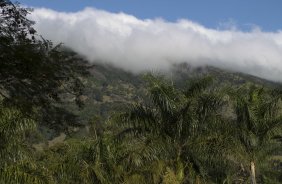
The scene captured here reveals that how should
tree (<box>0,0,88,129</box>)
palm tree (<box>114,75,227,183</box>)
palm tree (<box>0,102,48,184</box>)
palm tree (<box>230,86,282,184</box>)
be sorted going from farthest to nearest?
palm tree (<box>230,86,282,184</box>) < palm tree (<box>114,75,227,183</box>) < palm tree (<box>0,102,48,184</box>) < tree (<box>0,0,88,129</box>)

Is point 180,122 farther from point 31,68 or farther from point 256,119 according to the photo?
point 31,68

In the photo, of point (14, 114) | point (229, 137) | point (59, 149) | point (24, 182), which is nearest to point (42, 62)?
point (24, 182)

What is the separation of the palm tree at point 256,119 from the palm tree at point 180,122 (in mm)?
5376

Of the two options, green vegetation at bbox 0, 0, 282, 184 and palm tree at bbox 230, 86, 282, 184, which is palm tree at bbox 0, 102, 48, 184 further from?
palm tree at bbox 230, 86, 282, 184

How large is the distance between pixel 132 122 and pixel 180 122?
2102mm

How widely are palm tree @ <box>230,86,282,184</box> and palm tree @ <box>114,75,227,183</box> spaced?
538 cm

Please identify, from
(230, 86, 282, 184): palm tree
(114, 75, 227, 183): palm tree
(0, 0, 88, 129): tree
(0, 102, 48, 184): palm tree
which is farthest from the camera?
(230, 86, 282, 184): palm tree

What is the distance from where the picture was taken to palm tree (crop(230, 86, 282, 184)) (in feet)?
90.7

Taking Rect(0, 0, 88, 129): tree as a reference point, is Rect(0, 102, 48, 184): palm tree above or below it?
below

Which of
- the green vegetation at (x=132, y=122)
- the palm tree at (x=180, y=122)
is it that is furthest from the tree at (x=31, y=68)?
the palm tree at (x=180, y=122)

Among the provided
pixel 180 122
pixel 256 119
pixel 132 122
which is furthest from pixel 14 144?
pixel 256 119

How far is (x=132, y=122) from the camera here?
73.2ft

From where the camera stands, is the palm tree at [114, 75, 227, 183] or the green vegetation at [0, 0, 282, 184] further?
the palm tree at [114, 75, 227, 183]

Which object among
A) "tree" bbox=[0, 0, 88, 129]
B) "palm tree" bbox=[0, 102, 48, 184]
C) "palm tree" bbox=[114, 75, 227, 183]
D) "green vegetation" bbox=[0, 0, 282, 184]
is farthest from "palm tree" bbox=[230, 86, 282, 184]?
"tree" bbox=[0, 0, 88, 129]
